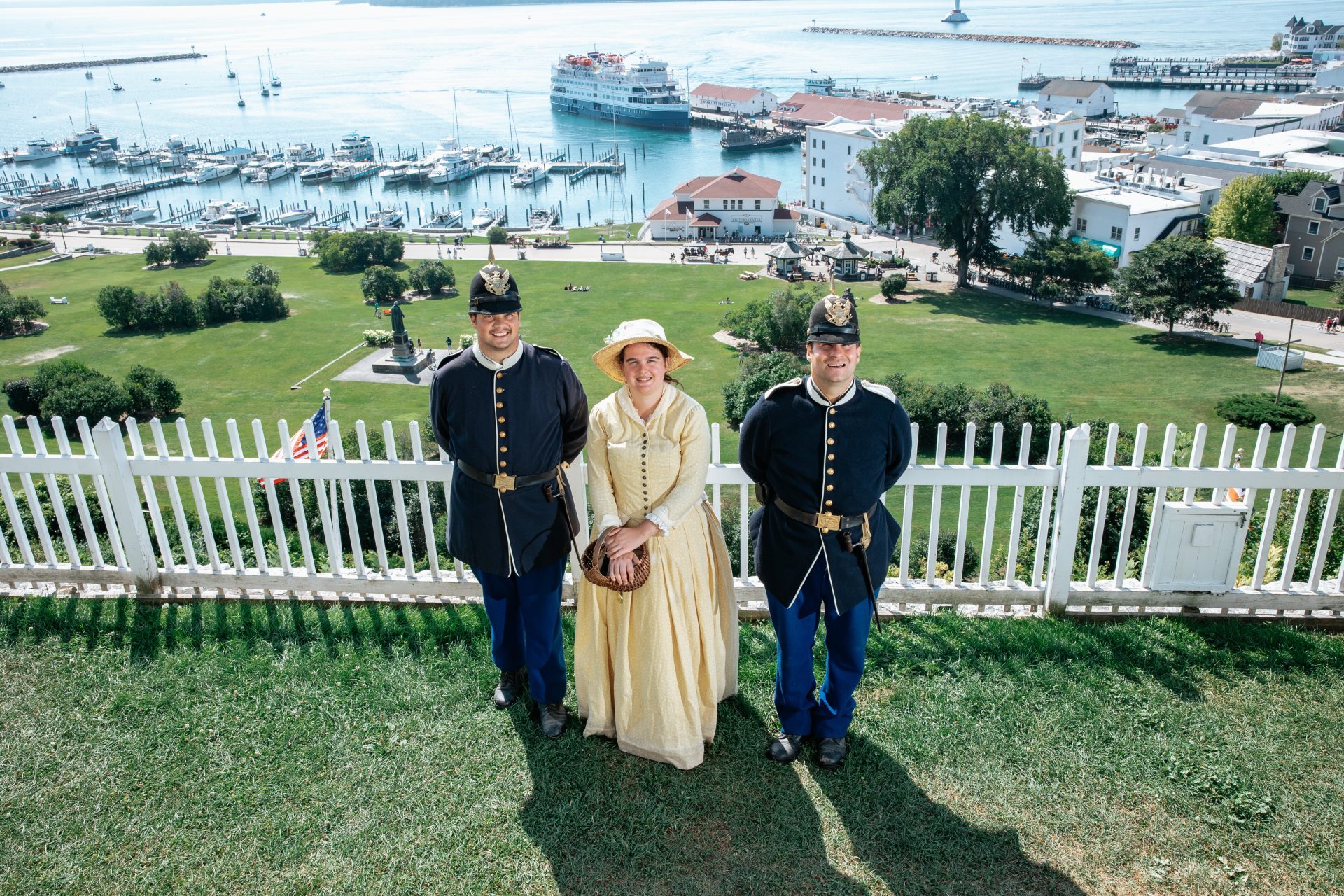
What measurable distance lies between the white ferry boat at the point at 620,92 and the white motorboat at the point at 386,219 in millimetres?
42164

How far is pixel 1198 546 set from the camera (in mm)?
4809

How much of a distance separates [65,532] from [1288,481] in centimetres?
659

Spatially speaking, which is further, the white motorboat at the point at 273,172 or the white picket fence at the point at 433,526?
the white motorboat at the point at 273,172

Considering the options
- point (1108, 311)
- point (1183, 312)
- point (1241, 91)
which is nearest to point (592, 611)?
point (1183, 312)

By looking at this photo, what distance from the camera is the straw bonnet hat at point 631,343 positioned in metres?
3.46

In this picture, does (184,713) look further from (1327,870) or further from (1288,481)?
(1288,481)

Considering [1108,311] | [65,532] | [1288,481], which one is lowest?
[1108,311]

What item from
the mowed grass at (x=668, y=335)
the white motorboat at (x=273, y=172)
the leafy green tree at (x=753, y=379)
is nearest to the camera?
the leafy green tree at (x=753, y=379)

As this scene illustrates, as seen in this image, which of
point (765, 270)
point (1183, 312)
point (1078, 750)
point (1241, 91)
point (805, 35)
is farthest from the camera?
point (805, 35)

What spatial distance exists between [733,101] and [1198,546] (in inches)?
4182

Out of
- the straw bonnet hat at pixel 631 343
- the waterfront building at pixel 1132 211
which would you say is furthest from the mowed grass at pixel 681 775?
the waterfront building at pixel 1132 211

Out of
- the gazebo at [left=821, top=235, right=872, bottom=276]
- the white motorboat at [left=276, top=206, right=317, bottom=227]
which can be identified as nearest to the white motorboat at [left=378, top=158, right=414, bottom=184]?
the white motorboat at [left=276, top=206, right=317, bottom=227]

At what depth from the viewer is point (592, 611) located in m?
3.90

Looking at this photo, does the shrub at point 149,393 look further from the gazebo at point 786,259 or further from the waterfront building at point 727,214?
the waterfront building at point 727,214
